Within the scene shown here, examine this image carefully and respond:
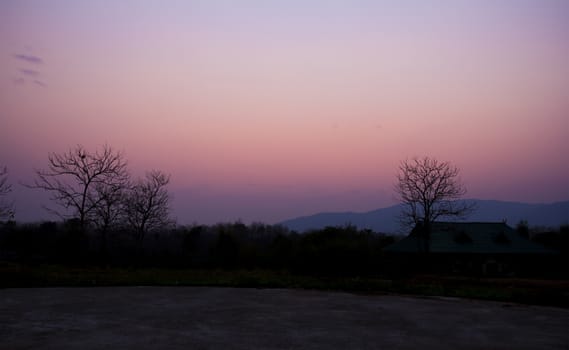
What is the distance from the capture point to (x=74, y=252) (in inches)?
1022

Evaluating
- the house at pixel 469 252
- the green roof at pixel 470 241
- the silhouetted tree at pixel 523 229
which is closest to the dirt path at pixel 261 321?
the house at pixel 469 252

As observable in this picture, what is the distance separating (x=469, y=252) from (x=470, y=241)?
1.25m

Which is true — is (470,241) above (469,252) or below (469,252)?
above

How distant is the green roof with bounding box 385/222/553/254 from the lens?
34.1 meters

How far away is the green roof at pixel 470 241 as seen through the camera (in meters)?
34.1

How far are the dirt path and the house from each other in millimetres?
20674

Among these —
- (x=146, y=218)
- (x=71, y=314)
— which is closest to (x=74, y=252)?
(x=146, y=218)

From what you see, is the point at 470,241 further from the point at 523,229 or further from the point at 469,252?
the point at 523,229

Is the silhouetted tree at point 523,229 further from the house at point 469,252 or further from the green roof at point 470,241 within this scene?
the house at point 469,252

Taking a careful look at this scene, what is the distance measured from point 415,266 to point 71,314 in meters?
25.5

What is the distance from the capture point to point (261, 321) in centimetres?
981

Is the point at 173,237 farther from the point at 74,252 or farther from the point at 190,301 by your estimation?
the point at 190,301

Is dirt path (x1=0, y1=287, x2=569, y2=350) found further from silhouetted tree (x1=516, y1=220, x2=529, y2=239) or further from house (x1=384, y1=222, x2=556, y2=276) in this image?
silhouetted tree (x1=516, y1=220, x2=529, y2=239)

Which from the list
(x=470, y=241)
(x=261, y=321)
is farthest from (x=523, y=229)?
(x=261, y=321)
